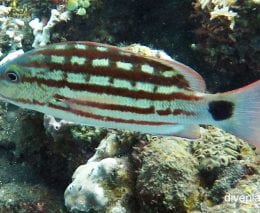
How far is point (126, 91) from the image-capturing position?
178cm

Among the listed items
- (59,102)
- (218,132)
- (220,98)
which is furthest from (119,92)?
(218,132)

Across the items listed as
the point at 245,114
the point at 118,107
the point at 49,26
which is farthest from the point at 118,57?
the point at 49,26

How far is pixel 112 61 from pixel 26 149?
428 centimetres

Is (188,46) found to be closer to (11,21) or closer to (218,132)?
(218,132)

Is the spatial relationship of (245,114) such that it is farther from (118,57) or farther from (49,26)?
(49,26)

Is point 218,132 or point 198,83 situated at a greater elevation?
point 198,83

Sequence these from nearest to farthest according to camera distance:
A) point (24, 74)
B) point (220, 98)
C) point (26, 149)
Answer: point (220, 98) → point (24, 74) → point (26, 149)

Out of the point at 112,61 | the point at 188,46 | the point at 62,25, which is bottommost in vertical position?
the point at 62,25

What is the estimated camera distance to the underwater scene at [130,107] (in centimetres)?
179

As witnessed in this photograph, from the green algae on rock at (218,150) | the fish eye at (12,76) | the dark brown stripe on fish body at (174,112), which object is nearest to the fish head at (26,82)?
the fish eye at (12,76)

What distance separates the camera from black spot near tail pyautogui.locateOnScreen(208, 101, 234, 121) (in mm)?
1720

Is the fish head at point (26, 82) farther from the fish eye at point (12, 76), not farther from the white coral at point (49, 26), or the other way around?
the white coral at point (49, 26)

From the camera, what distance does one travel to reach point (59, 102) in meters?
1.84

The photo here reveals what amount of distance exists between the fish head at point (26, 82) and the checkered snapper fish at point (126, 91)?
1 cm
